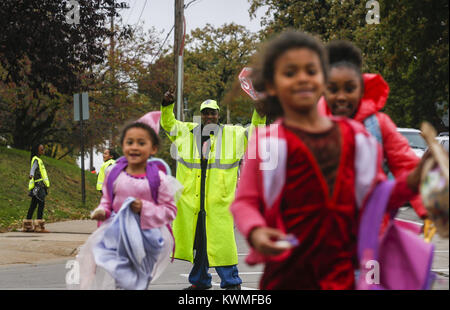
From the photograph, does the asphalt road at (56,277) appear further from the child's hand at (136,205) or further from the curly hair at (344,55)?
the curly hair at (344,55)

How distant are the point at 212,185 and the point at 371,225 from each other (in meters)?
4.70

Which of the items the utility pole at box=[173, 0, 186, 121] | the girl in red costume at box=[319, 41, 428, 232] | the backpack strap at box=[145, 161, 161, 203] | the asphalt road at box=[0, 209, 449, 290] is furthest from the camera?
the utility pole at box=[173, 0, 186, 121]

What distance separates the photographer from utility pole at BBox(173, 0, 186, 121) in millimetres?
16781

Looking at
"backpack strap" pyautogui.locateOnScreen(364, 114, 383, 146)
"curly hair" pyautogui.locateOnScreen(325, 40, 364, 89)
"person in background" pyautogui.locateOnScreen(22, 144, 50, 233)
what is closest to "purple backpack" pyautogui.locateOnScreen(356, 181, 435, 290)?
"backpack strap" pyautogui.locateOnScreen(364, 114, 383, 146)

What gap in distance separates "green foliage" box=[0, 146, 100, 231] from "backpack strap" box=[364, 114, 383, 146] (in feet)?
40.5

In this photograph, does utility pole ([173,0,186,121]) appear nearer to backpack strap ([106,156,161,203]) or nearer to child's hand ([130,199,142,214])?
backpack strap ([106,156,161,203])

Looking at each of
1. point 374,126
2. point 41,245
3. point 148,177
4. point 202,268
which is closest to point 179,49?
point 41,245

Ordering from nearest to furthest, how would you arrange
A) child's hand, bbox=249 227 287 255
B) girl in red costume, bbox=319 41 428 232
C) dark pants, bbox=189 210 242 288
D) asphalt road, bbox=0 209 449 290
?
1. child's hand, bbox=249 227 287 255
2. girl in red costume, bbox=319 41 428 232
3. dark pants, bbox=189 210 242 288
4. asphalt road, bbox=0 209 449 290

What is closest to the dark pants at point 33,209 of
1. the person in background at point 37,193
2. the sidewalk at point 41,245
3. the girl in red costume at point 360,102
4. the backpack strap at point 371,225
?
the person in background at point 37,193

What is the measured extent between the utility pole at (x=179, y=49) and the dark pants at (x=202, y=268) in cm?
883

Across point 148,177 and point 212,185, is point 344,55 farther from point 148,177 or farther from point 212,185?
point 212,185
